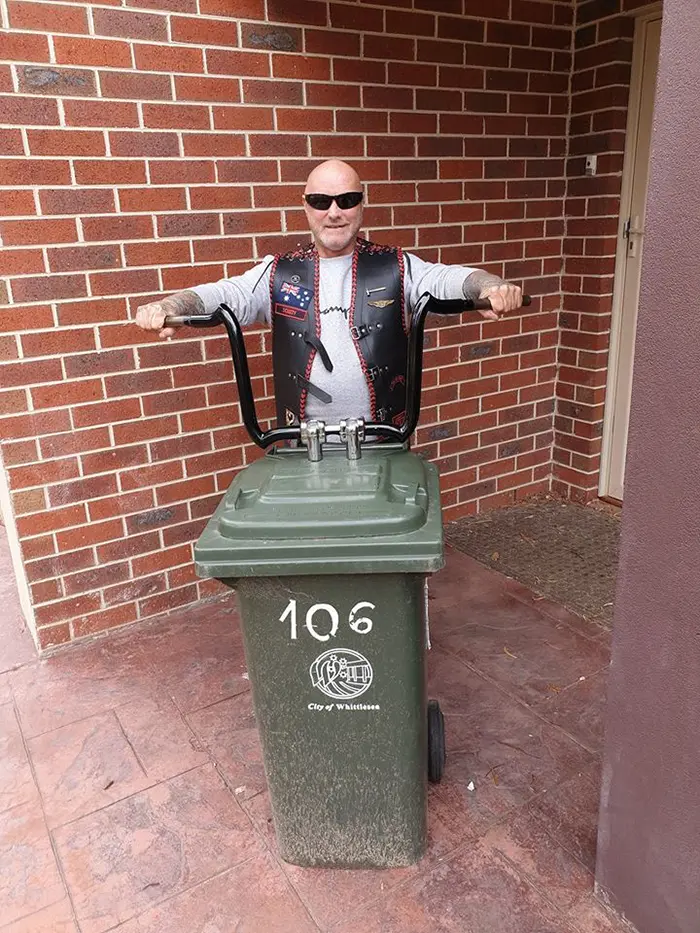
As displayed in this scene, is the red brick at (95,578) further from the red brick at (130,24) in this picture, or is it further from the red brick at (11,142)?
the red brick at (130,24)

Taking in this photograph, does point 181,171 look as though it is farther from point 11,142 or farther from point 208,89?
point 11,142

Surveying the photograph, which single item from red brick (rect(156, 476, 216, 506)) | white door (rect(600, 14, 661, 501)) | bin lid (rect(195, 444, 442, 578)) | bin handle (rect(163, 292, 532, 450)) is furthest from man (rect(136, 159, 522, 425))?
white door (rect(600, 14, 661, 501))

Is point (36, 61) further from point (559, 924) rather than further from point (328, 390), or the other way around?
point (559, 924)

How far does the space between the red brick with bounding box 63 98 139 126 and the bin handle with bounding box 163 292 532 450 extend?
1169mm

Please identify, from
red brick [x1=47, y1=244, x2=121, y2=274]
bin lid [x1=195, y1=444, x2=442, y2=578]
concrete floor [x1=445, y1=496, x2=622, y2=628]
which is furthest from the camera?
concrete floor [x1=445, y1=496, x2=622, y2=628]

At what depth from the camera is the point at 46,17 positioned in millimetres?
2559

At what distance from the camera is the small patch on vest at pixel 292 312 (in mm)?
2285

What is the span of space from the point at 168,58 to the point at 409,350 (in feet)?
5.68

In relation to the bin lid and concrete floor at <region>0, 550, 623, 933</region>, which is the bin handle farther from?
concrete floor at <region>0, 550, 623, 933</region>

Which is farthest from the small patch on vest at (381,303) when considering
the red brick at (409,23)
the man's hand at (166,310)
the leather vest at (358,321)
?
the red brick at (409,23)

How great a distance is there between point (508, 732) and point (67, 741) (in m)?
1.55

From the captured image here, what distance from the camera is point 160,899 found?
6.30ft

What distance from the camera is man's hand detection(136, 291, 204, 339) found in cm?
198

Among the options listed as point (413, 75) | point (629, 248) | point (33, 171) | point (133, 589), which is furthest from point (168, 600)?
point (629, 248)
